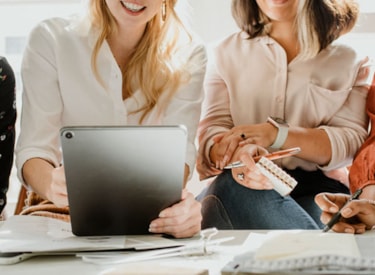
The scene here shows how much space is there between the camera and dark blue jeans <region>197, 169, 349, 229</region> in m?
1.58

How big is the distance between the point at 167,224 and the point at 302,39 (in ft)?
2.90

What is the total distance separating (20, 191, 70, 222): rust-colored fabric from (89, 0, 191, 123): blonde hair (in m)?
0.32

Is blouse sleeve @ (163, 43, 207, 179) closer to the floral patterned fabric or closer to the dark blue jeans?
the dark blue jeans

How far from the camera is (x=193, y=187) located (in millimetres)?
2518

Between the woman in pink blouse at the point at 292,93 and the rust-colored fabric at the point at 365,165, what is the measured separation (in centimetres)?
5

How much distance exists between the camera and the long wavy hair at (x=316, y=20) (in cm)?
190

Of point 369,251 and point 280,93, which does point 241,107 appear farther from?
point 369,251

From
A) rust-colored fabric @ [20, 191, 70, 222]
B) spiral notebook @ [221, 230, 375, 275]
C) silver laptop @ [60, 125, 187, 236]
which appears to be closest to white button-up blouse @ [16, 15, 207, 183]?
rust-colored fabric @ [20, 191, 70, 222]

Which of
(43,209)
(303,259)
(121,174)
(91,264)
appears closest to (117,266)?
(91,264)

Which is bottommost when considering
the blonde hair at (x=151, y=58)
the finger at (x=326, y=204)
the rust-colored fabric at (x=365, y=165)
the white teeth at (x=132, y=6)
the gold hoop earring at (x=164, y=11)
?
the rust-colored fabric at (x=365, y=165)

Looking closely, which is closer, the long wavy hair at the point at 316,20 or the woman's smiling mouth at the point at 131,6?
the woman's smiling mouth at the point at 131,6


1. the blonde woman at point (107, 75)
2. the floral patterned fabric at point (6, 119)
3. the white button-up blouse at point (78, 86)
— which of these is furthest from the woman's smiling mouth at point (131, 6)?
the floral patterned fabric at point (6, 119)

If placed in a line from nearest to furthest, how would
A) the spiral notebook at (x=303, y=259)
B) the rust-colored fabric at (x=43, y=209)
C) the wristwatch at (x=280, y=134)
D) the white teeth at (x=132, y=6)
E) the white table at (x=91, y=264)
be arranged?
the spiral notebook at (x=303, y=259), the white table at (x=91, y=264), the rust-colored fabric at (x=43, y=209), the white teeth at (x=132, y=6), the wristwatch at (x=280, y=134)

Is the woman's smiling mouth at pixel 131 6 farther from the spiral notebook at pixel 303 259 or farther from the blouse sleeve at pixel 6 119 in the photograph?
the spiral notebook at pixel 303 259
